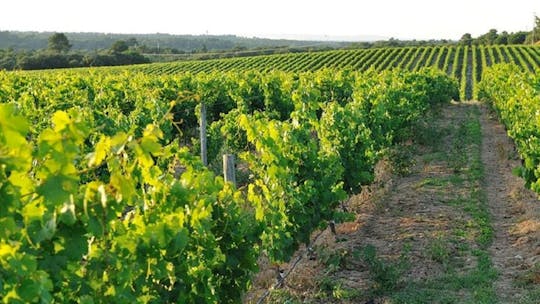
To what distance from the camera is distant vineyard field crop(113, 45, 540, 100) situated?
164 ft

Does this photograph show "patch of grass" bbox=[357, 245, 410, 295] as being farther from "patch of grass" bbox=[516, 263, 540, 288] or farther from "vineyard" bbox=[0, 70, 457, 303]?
"patch of grass" bbox=[516, 263, 540, 288]

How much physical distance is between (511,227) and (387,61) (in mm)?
45219

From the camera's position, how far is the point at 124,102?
15.8 meters

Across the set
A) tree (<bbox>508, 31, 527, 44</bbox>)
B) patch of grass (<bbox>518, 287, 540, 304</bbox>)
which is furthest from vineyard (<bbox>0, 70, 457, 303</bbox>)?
tree (<bbox>508, 31, 527, 44</bbox>)

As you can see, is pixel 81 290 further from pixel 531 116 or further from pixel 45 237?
pixel 531 116

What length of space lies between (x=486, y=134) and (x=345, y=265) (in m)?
13.3

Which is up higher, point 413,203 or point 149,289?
point 149,289

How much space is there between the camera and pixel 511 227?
350 inches

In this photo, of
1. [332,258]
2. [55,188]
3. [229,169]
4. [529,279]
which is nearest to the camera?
[55,188]

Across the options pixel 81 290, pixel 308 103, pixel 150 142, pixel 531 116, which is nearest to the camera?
pixel 150 142

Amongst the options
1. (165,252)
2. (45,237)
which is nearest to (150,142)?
(45,237)

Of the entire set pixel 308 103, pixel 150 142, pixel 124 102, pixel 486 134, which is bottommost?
pixel 486 134

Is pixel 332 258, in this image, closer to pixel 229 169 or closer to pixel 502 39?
pixel 229 169

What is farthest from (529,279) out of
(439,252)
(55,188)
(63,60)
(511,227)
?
(63,60)
